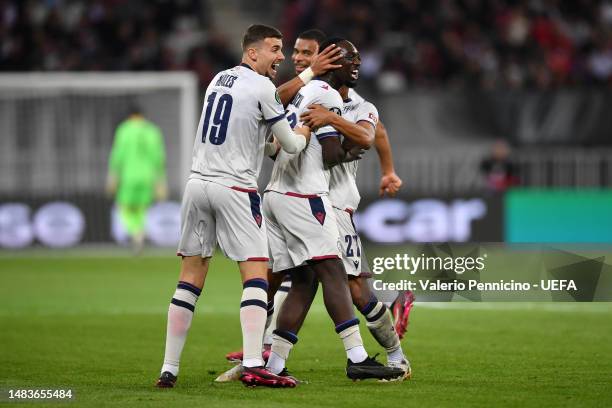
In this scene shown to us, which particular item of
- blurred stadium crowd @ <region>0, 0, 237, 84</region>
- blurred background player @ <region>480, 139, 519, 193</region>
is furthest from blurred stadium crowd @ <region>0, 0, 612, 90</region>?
blurred background player @ <region>480, 139, 519, 193</region>

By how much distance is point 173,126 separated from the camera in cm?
2233

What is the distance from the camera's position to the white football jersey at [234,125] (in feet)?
25.7

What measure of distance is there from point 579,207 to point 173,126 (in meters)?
7.48

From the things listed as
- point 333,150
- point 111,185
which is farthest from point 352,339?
point 111,185

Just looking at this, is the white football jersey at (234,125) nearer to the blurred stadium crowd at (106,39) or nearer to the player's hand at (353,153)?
the player's hand at (353,153)

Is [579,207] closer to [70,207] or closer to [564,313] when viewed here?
[564,313]

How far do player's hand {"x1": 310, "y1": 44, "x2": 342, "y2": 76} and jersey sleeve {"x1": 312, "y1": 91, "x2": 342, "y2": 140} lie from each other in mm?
159

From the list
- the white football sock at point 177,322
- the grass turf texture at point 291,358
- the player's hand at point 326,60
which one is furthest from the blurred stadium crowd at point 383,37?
the white football sock at point 177,322

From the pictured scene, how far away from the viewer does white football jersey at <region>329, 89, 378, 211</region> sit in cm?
850

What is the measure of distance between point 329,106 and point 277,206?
2.47 feet

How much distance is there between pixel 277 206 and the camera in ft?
26.8

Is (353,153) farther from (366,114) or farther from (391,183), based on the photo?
(391,183)

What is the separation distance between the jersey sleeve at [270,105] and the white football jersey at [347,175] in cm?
77

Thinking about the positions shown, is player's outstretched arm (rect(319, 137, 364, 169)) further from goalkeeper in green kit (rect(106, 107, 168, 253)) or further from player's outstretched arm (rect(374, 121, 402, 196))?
goalkeeper in green kit (rect(106, 107, 168, 253))
